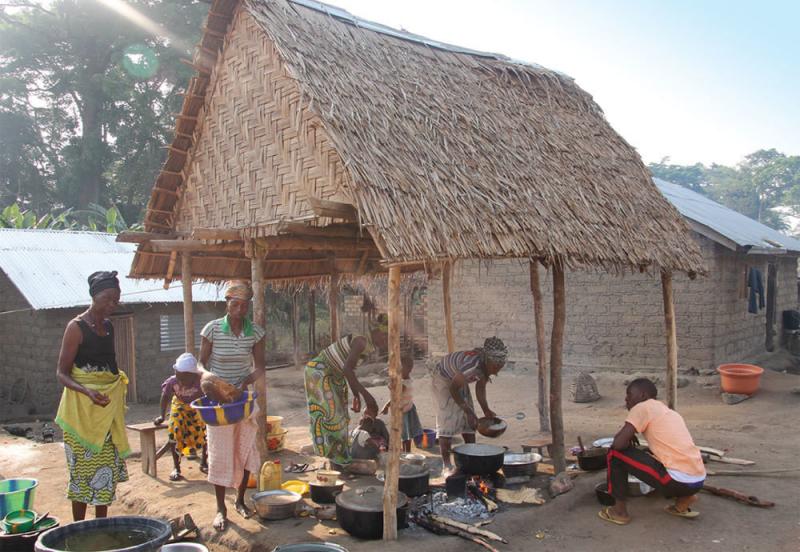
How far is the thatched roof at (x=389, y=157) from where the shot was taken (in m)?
5.36

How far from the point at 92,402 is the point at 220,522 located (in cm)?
133

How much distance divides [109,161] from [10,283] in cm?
1723

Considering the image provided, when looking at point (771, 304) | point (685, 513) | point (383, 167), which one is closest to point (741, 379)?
point (771, 304)

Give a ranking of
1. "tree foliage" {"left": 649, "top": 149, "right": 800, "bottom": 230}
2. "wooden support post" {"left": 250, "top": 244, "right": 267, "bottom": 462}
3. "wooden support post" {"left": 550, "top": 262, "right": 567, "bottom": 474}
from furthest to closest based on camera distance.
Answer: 1. "tree foliage" {"left": 649, "top": 149, "right": 800, "bottom": 230}
2. "wooden support post" {"left": 550, "top": 262, "right": 567, "bottom": 474}
3. "wooden support post" {"left": 250, "top": 244, "right": 267, "bottom": 462}

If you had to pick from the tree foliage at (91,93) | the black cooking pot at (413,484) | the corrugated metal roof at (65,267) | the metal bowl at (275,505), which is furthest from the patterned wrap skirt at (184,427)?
the tree foliage at (91,93)

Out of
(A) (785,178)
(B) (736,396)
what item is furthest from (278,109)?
(A) (785,178)

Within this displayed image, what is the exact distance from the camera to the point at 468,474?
231 inches

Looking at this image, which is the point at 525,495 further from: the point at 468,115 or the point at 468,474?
the point at 468,115

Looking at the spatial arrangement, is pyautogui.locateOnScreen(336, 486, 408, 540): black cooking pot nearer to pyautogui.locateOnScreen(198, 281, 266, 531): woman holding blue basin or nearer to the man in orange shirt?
pyautogui.locateOnScreen(198, 281, 266, 531): woman holding blue basin

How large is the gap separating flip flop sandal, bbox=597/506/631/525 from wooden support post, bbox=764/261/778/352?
10.8m

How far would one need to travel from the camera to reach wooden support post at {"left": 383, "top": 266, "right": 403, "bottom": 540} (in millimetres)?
4773

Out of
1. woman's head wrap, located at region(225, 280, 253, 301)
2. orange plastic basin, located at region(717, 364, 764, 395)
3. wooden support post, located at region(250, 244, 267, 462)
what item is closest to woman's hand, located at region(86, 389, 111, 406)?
woman's head wrap, located at region(225, 280, 253, 301)

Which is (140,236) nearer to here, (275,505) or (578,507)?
(275,505)

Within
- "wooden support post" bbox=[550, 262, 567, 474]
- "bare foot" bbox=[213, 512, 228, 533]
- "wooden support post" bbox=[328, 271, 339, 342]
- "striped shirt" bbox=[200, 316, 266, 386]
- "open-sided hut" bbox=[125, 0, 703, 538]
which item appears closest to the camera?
"bare foot" bbox=[213, 512, 228, 533]
